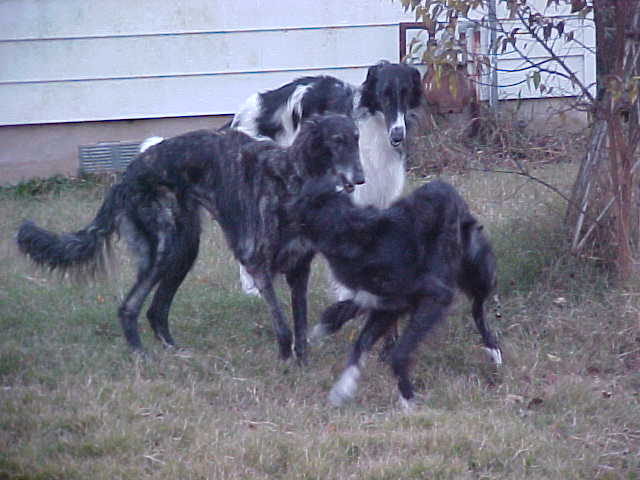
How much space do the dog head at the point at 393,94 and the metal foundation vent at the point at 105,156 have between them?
15.7 feet

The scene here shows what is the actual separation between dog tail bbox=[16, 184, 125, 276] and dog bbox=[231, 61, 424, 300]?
1336 millimetres

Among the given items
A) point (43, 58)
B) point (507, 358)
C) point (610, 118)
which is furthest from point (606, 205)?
point (43, 58)

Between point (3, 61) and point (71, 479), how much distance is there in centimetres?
737

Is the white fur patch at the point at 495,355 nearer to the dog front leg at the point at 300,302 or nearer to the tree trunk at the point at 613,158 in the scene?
the dog front leg at the point at 300,302

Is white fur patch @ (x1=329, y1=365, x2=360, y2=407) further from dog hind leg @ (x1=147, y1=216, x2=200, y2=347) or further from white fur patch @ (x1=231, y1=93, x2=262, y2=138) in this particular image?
white fur patch @ (x1=231, y1=93, x2=262, y2=138)

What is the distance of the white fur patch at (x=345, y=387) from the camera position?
511 centimetres

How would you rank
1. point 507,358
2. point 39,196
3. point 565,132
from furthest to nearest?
point 39,196 → point 565,132 → point 507,358

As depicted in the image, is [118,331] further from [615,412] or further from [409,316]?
[615,412]

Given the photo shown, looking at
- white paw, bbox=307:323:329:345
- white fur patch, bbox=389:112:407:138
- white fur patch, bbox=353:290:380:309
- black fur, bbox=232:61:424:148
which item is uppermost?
black fur, bbox=232:61:424:148

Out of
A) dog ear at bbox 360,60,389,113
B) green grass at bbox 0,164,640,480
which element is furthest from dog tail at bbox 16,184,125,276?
dog ear at bbox 360,60,389,113

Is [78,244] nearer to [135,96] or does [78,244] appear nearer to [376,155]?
[376,155]

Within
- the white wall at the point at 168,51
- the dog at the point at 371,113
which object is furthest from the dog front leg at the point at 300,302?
the white wall at the point at 168,51

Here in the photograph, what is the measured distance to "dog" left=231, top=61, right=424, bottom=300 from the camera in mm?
6539

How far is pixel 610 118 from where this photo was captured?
19.8ft
